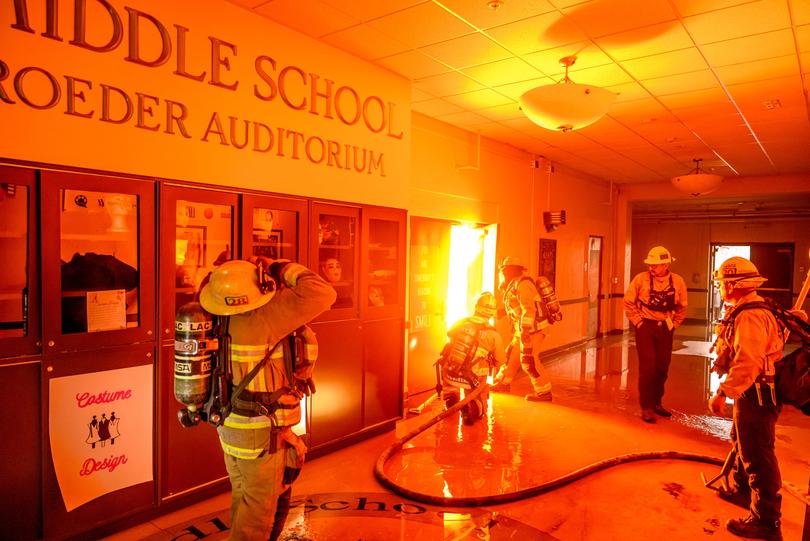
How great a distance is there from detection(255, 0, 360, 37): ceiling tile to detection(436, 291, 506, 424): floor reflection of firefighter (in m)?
2.85

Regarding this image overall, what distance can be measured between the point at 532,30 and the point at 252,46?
2.24 metres

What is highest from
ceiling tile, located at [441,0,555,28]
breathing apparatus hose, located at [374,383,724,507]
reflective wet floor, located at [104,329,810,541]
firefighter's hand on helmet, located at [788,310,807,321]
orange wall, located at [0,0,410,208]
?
ceiling tile, located at [441,0,555,28]

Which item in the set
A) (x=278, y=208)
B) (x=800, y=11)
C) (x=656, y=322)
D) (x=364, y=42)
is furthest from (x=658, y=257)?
(x=278, y=208)

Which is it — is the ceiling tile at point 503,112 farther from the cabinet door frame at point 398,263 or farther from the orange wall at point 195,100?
the cabinet door frame at point 398,263

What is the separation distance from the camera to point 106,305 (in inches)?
126

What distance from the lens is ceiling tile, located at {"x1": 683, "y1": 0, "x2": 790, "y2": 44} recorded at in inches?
147

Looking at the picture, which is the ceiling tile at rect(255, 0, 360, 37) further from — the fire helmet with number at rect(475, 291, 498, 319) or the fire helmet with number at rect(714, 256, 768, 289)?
the fire helmet with number at rect(714, 256, 768, 289)

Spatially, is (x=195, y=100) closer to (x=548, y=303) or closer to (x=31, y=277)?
(x=31, y=277)

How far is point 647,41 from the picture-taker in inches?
172

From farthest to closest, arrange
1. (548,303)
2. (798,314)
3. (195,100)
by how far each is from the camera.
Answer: (548,303) → (195,100) → (798,314)

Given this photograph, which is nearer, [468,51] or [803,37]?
[803,37]

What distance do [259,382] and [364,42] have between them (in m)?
3.22

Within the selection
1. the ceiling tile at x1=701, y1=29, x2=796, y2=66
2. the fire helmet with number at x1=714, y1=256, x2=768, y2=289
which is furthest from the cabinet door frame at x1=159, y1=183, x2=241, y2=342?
the ceiling tile at x1=701, y1=29, x2=796, y2=66

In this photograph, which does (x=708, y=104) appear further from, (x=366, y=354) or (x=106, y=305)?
(x=106, y=305)
